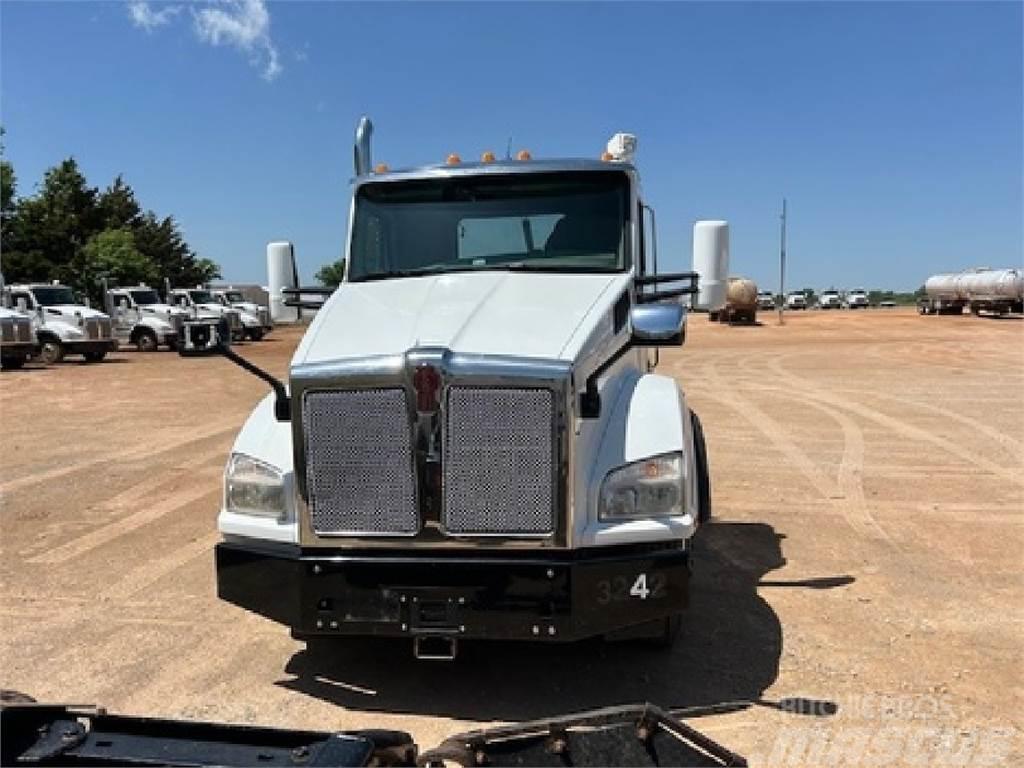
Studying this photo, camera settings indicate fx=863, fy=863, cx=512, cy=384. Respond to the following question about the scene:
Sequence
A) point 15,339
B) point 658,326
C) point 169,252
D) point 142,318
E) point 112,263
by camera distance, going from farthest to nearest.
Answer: point 169,252 < point 112,263 < point 142,318 < point 15,339 < point 658,326

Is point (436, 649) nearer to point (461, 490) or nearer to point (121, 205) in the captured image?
point (461, 490)

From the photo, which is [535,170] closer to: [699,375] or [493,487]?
[493,487]

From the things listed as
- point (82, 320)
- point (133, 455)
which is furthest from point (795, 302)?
point (133, 455)

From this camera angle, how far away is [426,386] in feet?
11.9

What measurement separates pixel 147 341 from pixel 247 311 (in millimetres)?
6444

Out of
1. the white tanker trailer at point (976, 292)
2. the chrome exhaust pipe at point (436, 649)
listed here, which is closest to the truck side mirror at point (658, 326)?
the chrome exhaust pipe at point (436, 649)

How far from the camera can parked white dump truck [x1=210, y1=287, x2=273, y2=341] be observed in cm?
3650

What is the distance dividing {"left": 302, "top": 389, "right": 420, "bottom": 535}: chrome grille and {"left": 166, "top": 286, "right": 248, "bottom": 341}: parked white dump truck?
28.2 m

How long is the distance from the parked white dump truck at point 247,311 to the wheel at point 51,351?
10.7m

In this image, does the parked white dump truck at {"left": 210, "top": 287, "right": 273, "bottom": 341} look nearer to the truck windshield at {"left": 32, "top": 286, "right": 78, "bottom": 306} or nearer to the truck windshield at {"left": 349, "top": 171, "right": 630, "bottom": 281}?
the truck windshield at {"left": 32, "top": 286, "right": 78, "bottom": 306}

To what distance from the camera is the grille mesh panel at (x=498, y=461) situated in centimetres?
362

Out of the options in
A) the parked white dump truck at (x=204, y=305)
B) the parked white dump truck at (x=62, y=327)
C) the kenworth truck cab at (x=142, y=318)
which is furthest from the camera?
the parked white dump truck at (x=204, y=305)

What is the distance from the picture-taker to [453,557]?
3.72m

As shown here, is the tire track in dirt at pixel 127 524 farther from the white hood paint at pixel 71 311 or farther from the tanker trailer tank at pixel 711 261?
the white hood paint at pixel 71 311
